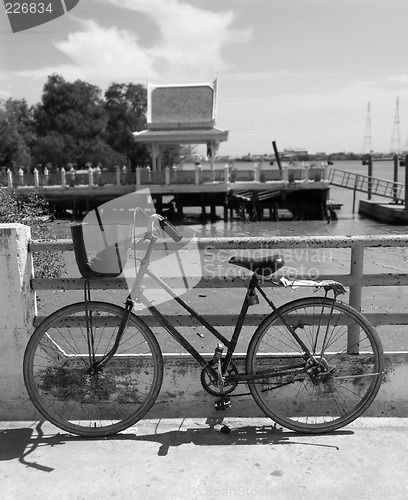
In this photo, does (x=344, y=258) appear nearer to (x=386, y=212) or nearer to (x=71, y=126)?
(x=386, y=212)

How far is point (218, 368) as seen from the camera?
3.07 metres

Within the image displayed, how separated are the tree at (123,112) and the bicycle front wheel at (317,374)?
48284 millimetres

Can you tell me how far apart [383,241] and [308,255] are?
1048cm

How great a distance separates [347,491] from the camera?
254 cm

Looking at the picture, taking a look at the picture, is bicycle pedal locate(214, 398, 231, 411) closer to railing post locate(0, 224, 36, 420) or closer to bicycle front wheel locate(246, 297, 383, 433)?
bicycle front wheel locate(246, 297, 383, 433)

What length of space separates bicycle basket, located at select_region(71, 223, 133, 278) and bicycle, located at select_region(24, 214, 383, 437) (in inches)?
5.0

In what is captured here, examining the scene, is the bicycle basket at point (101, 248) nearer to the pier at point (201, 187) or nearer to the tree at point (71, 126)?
the pier at point (201, 187)

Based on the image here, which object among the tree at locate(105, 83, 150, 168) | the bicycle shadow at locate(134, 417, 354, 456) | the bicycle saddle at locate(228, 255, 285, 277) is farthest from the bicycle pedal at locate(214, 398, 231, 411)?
the tree at locate(105, 83, 150, 168)

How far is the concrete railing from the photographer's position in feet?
10.6

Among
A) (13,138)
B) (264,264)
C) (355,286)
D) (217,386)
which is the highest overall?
(13,138)

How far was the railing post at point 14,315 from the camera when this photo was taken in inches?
126

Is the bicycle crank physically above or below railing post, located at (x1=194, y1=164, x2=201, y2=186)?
below

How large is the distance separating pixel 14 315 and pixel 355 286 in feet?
6.71

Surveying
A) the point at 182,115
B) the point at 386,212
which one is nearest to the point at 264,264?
the point at 386,212
